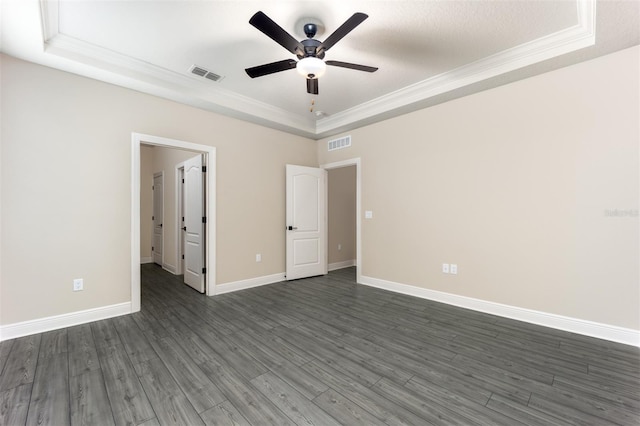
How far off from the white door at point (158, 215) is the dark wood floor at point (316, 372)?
11.1ft

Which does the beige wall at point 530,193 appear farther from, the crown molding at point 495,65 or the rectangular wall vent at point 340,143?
the rectangular wall vent at point 340,143

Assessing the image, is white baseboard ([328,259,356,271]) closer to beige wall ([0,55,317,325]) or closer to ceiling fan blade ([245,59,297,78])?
beige wall ([0,55,317,325])

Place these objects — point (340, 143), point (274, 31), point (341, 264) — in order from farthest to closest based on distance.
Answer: point (341, 264) → point (340, 143) → point (274, 31)

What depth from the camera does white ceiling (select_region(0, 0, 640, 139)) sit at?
7.40 feet

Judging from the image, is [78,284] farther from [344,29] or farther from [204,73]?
[344,29]

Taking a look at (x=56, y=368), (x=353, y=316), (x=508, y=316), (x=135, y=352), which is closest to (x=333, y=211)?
(x=353, y=316)

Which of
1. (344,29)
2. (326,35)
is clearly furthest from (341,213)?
(344,29)

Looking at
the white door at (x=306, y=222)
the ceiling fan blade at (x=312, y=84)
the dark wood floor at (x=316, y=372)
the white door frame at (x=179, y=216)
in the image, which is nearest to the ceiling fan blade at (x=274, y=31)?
the ceiling fan blade at (x=312, y=84)

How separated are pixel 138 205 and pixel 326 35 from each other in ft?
9.64

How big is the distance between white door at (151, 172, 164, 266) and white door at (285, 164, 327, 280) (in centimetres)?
324

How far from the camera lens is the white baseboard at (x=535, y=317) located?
8.31 feet

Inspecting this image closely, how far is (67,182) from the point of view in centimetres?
293

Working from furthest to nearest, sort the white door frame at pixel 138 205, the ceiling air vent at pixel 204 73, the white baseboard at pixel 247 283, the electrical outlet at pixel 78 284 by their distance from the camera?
the white baseboard at pixel 247 283, the white door frame at pixel 138 205, the ceiling air vent at pixel 204 73, the electrical outlet at pixel 78 284

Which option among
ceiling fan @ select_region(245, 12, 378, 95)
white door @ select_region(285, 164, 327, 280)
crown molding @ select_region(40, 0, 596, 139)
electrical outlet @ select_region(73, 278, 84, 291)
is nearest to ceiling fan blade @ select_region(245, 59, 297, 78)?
ceiling fan @ select_region(245, 12, 378, 95)
